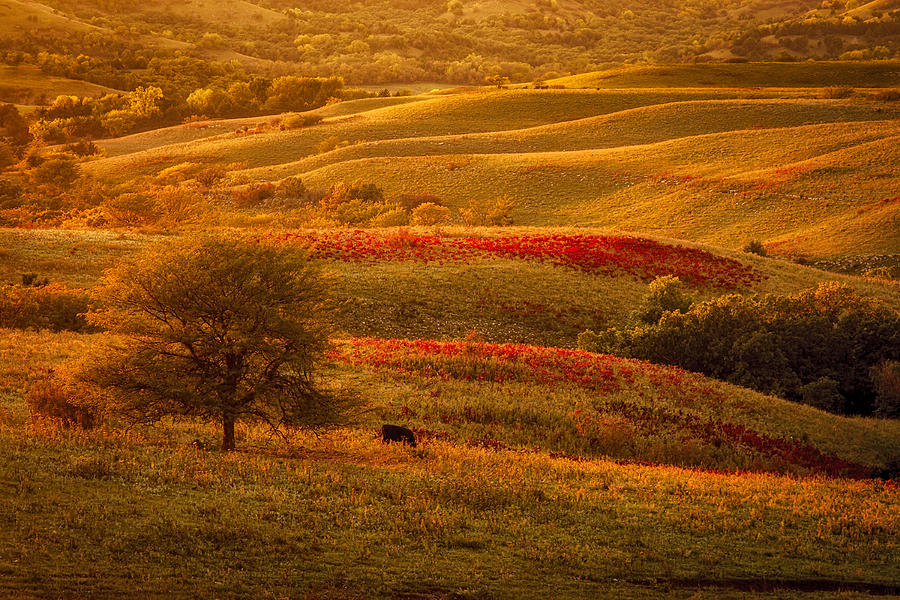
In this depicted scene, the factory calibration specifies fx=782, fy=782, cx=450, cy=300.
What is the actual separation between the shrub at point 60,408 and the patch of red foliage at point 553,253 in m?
24.6

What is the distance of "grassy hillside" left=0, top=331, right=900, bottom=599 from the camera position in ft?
37.7

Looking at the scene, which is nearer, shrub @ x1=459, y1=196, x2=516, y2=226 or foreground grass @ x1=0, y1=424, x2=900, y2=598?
foreground grass @ x1=0, y1=424, x2=900, y2=598

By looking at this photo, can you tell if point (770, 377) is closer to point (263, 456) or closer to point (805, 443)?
point (805, 443)

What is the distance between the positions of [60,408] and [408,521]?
10.2m

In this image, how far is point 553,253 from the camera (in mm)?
46688

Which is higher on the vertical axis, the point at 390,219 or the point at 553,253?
the point at 390,219

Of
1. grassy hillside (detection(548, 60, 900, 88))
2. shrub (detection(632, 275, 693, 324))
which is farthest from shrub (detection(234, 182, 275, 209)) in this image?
grassy hillside (detection(548, 60, 900, 88))

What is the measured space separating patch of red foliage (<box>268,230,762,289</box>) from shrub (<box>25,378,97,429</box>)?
24563 millimetres

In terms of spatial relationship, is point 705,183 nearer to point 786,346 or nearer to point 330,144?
point 786,346

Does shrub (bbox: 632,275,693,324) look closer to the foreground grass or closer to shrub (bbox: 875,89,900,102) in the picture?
the foreground grass

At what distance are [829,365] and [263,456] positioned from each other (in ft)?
85.9

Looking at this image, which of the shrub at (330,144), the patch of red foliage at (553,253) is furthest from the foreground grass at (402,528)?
the shrub at (330,144)

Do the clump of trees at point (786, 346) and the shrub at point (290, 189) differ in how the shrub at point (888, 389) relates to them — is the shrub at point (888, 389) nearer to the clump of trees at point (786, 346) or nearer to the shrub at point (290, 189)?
the clump of trees at point (786, 346)

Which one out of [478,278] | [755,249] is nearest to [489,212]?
[755,249]
